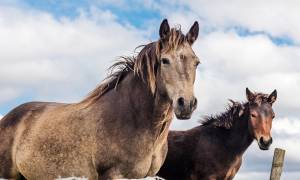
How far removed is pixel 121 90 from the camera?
7.10 m

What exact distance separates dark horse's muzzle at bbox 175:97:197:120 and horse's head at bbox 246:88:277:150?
272 inches

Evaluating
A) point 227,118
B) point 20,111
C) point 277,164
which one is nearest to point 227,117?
point 227,118

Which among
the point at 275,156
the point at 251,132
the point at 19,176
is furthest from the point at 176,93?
the point at 251,132

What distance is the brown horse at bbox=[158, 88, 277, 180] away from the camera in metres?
12.9

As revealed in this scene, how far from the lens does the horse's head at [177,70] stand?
240 inches

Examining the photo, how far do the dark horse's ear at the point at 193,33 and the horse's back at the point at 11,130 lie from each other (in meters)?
2.60

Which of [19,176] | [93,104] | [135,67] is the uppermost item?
[135,67]

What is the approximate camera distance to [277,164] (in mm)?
12039

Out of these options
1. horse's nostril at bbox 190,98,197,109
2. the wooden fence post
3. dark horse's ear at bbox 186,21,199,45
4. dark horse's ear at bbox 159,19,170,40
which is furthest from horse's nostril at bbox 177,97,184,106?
the wooden fence post

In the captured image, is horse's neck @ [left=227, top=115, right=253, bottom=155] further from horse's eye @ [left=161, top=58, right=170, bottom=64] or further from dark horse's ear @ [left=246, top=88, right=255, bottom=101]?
horse's eye @ [left=161, top=58, right=170, bottom=64]

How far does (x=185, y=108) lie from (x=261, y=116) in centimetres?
725

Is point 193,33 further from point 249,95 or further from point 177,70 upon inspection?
point 249,95

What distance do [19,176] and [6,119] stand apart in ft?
3.32

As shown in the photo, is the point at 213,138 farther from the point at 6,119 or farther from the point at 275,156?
the point at 6,119
